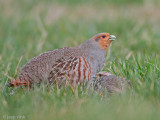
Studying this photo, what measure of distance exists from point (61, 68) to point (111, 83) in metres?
0.62

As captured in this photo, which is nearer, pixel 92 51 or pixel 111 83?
pixel 111 83

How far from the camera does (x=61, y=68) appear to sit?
4.18 m

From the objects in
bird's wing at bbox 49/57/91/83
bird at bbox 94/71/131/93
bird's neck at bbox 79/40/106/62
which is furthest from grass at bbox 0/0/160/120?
A: bird's wing at bbox 49/57/91/83

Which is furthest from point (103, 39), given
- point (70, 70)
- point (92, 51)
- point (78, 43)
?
point (78, 43)

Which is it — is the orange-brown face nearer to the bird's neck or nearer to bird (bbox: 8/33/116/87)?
the bird's neck

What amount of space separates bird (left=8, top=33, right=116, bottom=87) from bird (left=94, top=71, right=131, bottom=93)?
0.40 ft

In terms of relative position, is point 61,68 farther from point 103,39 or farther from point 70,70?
point 103,39

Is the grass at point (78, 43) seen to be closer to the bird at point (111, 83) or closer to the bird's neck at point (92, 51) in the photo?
the bird at point (111, 83)

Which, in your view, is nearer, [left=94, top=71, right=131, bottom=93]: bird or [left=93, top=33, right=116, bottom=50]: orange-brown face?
[left=94, top=71, right=131, bottom=93]: bird

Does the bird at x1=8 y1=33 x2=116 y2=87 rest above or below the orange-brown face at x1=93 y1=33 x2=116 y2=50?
below

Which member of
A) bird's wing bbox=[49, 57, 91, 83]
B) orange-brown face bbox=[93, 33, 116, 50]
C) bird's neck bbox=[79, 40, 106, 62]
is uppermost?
orange-brown face bbox=[93, 33, 116, 50]

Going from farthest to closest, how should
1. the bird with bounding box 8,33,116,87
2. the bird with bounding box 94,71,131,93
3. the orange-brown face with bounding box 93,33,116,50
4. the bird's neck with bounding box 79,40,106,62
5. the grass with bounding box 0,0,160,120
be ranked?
the orange-brown face with bounding box 93,33,116,50
the bird's neck with bounding box 79,40,106,62
the bird with bounding box 8,33,116,87
the bird with bounding box 94,71,131,93
the grass with bounding box 0,0,160,120

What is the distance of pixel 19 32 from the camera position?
26.1 ft

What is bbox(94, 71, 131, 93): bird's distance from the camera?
12.5ft
